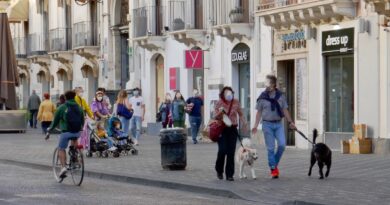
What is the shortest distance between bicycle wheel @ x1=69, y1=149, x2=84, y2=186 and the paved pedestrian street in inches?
24.9

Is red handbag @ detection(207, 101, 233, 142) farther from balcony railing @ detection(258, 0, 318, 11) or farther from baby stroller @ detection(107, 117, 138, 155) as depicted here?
balcony railing @ detection(258, 0, 318, 11)

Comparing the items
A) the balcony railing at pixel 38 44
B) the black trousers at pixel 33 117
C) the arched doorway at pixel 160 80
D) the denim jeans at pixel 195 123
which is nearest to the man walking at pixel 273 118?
the denim jeans at pixel 195 123

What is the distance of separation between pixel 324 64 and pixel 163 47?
13.8 metres

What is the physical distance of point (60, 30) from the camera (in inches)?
2279

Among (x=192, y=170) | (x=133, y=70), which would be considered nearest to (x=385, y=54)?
(x=192, y=170)

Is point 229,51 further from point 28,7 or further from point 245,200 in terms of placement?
point 28,7

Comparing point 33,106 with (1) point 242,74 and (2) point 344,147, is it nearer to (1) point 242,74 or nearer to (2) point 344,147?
(1) point 242,74

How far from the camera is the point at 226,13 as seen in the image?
38469mm

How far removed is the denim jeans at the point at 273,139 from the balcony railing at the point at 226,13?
16.5 m

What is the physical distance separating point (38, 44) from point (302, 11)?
32.3 meters

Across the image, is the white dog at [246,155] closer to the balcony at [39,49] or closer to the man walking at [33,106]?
the man walking at [33,106]

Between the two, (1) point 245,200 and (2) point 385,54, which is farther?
(2) point 385,54

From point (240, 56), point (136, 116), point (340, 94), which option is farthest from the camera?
point (240, 56)

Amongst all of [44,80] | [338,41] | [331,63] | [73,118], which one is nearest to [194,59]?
[331,63]
